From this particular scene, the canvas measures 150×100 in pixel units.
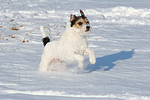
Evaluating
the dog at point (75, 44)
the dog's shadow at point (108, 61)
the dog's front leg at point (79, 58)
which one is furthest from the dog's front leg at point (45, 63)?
the dog's shadow at point (108, 61)

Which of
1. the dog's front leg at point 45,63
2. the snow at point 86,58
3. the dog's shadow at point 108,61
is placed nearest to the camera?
the snow at point 86,58

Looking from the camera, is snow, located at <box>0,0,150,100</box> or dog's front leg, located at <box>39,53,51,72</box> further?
dog's front leg, located at <box>39,53,51,72</box>

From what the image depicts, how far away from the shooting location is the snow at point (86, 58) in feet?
14.1

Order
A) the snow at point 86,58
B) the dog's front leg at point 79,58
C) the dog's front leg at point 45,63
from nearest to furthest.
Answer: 1. the snow at point 86,58
2. the dog's front leg at point 79,58
3. the dog's front leg at point 45,63

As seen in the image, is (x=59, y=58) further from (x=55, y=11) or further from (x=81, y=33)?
(x=55, y=11)

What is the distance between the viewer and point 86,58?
7.04 metres

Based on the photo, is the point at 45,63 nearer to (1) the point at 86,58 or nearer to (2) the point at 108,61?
(1) the point at 86,58

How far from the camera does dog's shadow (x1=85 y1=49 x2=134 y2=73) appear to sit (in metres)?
6.19

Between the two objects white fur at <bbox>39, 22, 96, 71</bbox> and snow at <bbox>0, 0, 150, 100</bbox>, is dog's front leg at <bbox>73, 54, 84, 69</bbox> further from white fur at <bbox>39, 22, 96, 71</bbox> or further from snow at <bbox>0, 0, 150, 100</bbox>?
snow at <bbox>0, 0, 150, 100</bbox>

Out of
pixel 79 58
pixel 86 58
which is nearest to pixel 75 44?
pixel 79 58

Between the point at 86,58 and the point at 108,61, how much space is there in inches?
21.6

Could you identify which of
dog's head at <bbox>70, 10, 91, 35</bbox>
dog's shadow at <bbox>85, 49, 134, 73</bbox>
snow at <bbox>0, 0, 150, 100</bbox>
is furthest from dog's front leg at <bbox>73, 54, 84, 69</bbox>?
dog's shadow at <bbox>85, 49, 134, 73</bbox>

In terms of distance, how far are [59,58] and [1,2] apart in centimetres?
1414

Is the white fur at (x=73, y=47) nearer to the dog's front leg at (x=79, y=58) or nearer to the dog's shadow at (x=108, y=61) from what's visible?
the dog's front leg at (x=79, y=58)
